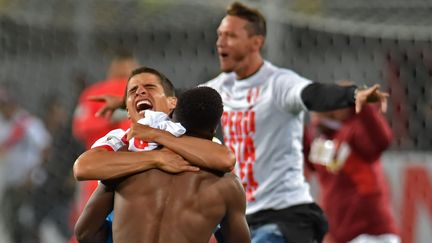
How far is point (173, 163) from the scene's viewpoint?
5117mm

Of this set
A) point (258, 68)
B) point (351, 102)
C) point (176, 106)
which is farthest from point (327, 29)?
point (176, 106)

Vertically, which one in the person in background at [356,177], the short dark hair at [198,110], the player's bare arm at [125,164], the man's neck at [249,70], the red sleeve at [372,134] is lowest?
the person in background at [356,177]

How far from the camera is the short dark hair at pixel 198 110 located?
5.18 m

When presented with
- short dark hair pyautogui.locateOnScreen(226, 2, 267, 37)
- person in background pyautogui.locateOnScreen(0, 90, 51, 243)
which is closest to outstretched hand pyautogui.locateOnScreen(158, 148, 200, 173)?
short dark hair pyautogui.locateOnScreen(226, 2, 267, 37)

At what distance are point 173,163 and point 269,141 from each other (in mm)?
1949

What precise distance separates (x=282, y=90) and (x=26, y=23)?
4986 millimetres

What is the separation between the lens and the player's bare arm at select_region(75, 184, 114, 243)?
17.0 feet

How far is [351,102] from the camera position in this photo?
6391mm

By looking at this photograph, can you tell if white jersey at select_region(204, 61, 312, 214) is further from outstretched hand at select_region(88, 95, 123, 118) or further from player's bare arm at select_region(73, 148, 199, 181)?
player's bare arm at select_region(73, 148, 199, 181)

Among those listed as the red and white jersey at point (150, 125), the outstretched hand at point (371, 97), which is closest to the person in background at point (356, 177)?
the outstretched hand at point (371, 97)

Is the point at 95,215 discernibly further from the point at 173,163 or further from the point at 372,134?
the point at 372,134

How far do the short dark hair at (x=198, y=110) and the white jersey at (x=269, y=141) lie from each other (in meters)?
1.66

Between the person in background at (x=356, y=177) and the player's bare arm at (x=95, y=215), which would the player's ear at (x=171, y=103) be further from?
the person in background at (x=356, y=177)

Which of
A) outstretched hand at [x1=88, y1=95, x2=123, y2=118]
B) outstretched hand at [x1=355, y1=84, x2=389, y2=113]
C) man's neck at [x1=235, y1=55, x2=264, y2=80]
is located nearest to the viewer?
outstretched hand at [x1=355, y1=84, x2=389, y2=113]
